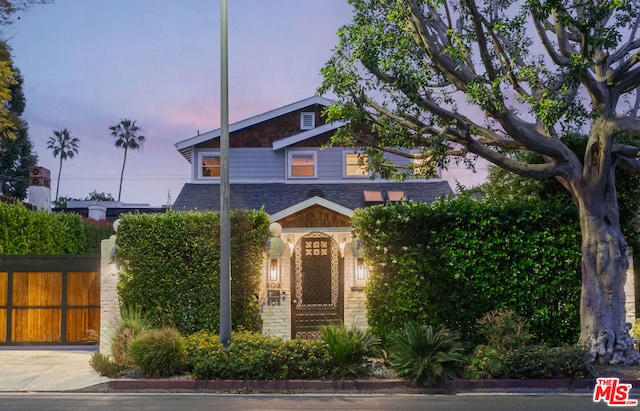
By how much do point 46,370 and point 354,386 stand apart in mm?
6368

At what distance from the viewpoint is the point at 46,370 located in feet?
40.4

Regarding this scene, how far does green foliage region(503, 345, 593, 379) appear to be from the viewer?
10.9m

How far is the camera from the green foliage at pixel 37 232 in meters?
17.2

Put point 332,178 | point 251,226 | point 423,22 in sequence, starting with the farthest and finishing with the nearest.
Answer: point 332,178, point 251,226, point 423,22

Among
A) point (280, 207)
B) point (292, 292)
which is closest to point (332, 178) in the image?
point (280, 207)

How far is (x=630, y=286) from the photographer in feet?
42.7

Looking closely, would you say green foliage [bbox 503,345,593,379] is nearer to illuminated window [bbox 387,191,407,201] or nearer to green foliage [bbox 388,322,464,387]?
green foliage [bbox 388,322,464,387]

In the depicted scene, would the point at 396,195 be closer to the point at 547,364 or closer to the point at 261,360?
the point at 547,364

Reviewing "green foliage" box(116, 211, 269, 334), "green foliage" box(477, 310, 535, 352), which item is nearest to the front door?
"green foliage" box(116, 211, 269, 334)

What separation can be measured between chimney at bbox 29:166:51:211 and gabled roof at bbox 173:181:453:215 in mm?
4748

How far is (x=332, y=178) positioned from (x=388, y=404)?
49.1ft

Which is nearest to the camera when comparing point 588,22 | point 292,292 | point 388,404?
point 388,404

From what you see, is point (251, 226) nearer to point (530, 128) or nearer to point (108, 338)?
point (108, 338)
